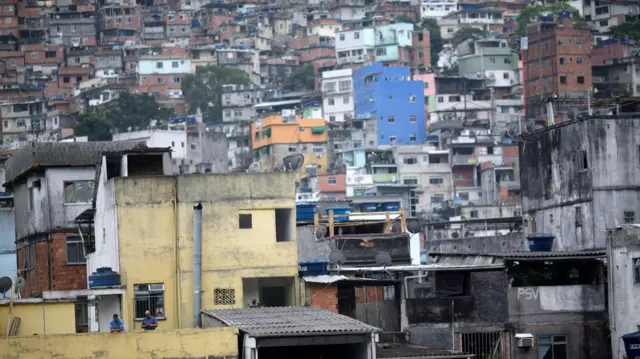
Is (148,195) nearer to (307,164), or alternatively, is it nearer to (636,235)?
(636,235)

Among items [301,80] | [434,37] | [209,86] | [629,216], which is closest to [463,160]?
[301,80]

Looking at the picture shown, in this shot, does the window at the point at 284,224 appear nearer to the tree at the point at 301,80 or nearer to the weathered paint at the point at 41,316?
the weathered paint at the point at 41,316

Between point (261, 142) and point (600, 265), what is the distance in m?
89.5

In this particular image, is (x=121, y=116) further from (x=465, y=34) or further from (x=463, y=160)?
(x=465, y=34)

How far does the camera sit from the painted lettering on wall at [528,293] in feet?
111

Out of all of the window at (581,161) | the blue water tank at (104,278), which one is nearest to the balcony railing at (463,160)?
the window at (581,161)

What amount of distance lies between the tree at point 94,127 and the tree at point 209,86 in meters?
22.6

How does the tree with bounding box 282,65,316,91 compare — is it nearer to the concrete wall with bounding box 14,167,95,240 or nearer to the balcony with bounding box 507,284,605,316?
the concrete wall with bounding box 14,167,95,240

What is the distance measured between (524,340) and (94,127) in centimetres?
9223

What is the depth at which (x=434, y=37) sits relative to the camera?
159 m

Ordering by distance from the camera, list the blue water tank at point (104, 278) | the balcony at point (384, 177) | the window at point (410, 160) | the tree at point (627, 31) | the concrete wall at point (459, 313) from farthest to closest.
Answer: the tree at point (627, 31), the window at point (410, 160), the balcony at point (384, 177), the concrete wall at point (459, 313), the blue water tank at point (104, 278)

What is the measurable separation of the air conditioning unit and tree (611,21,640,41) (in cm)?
10319

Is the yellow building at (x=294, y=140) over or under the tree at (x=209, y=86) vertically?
under

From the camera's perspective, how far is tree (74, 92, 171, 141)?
12181cm
